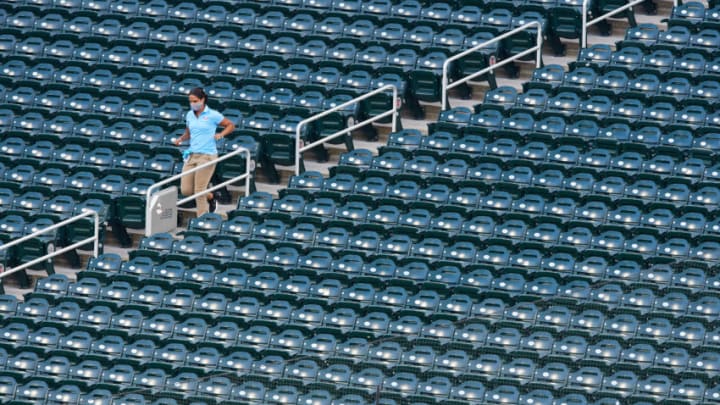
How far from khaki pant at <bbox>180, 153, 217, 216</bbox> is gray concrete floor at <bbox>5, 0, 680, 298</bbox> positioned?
41cm

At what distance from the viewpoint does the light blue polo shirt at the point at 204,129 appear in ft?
82.3

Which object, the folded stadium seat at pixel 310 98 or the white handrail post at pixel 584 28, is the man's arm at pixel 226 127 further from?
the white handrail post at pixel 584 28

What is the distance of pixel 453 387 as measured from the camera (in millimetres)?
21219

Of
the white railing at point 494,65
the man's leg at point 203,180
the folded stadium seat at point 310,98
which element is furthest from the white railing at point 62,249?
the white railing at point 494,65

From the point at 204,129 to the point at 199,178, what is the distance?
0.61 meters

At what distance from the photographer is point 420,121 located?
2725 centimetres

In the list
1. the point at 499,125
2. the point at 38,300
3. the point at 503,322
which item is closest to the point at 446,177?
the point at 499,125

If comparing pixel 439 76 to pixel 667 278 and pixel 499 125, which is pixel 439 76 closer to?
pixel 499 125

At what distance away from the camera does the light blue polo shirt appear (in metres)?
25.1

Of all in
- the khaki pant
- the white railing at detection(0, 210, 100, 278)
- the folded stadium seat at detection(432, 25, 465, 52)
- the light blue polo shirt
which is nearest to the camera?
the white railing at detection(0, 210, 100, 278)

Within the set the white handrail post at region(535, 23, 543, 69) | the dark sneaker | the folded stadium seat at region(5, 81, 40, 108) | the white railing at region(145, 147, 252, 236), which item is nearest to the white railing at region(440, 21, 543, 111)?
the white handrail post at region(535, 23, 543, 69)

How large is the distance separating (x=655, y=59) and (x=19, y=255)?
7.94 m

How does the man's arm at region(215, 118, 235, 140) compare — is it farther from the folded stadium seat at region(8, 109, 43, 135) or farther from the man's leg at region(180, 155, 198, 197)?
the folded stadium seat at region(8, 109, 43, 135)

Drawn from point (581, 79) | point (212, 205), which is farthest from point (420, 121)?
point (212, 205)
